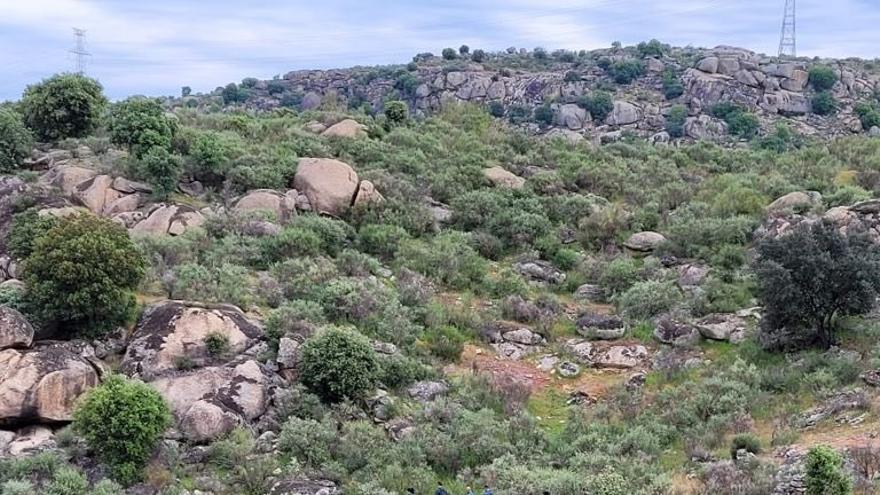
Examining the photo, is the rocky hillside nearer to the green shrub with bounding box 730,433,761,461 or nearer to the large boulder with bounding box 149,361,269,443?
the large boulder with bounding box 149,361,269,443

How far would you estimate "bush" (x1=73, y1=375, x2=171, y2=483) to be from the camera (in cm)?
1191

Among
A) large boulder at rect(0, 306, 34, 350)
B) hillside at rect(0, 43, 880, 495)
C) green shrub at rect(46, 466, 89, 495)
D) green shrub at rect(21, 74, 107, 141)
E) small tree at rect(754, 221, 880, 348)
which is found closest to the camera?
green shrub at rect(46, 466, 89, 495)

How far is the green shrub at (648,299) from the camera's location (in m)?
20.7

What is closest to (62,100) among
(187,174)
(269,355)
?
(187,174)

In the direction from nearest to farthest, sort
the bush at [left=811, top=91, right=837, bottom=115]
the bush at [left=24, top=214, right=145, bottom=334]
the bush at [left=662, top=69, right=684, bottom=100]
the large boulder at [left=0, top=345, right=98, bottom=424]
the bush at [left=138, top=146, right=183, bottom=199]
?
the large boulder at [left=0, top=345, right=98, bottom=424] < the bush at [left=24, top=214, right=145, bottom=334] < the bush at [left=138, top=146, right=183, bottom=199] < the bush at [left=811, top=91, right=837, bottom=115] < the bush at [left=662, top=69, right=684, bottom=100]

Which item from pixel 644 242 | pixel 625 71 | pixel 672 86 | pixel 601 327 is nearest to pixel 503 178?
pixel 644 242

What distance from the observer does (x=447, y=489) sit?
12508 millimetres

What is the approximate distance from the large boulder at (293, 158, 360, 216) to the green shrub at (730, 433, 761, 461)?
1554 centimetres

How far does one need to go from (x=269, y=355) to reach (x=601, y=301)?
448 inches

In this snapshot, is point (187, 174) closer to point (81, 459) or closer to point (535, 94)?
point (81, 459)

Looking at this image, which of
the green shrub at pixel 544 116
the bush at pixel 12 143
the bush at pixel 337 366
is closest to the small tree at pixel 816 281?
the bush at pixel 337 366

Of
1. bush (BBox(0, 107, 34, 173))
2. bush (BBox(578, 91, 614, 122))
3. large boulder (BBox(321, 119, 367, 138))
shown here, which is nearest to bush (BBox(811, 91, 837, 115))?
bush (BBox(578, 91, 614, 122))

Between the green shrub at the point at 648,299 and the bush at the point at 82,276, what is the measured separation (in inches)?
516

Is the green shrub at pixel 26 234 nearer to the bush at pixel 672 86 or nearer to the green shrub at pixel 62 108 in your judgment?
the green shrub at pixel 62 108
